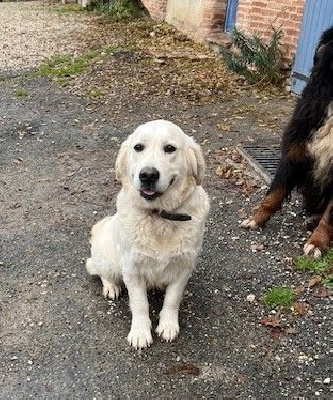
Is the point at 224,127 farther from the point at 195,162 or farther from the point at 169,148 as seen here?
the point at 169,148

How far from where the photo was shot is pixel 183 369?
2.85 m

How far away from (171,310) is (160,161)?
34.6 inches

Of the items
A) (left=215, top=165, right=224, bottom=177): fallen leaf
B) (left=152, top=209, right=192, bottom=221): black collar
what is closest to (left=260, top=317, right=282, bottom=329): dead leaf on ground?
(left=152, top=209, right=192, bottom=221): black collar

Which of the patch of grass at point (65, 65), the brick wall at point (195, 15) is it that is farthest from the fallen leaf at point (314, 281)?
the brick wall at point (195, 15)

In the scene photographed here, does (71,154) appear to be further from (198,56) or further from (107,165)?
(198,56)

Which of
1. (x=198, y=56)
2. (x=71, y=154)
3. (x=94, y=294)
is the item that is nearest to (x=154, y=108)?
(x=71, y=154)

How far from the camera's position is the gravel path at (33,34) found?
9.83 metres

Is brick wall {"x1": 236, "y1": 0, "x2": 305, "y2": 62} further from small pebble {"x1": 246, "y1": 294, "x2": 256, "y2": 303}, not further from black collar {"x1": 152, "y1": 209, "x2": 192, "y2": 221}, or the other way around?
black collar {"x1": 152, "y1": 209, "x2": 192, "y2": 221}

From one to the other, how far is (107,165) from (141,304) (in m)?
2.70

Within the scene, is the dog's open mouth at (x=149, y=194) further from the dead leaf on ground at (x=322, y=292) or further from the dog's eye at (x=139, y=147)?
the dead leaf on ground at (x=322, y=292)

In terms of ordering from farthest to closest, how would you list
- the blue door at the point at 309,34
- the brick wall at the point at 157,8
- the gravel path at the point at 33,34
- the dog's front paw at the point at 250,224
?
1. the brick wall at the point at 157,8
2. the gravel path at the point at 33,34
3. the blue door at the point at 309,34
4. the dog's front paw at the point at 250,224

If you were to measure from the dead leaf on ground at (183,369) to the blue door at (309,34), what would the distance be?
4518 millimetres

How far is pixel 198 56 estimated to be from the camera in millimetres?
8891

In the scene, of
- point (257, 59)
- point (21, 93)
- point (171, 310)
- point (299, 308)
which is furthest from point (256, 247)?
point (21, 93)
